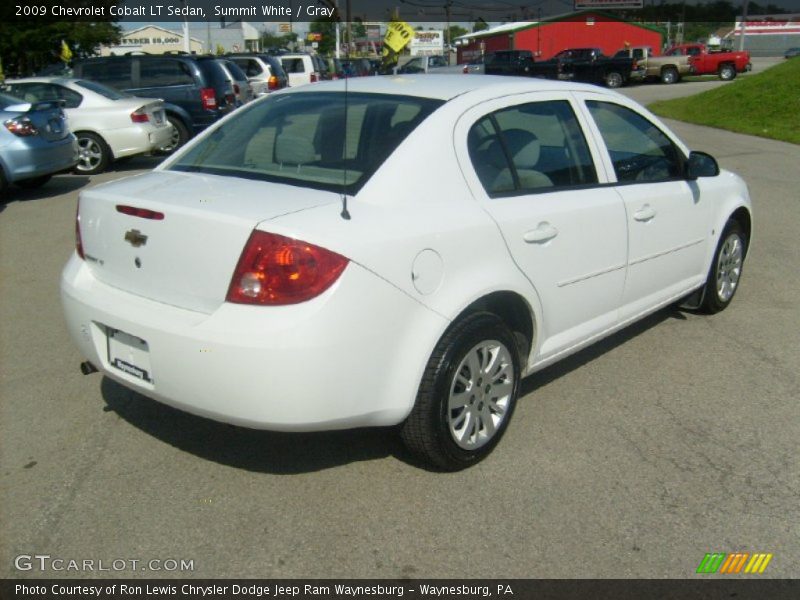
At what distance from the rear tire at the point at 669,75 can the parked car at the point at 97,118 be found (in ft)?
114

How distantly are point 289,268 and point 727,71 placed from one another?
44.5 metres

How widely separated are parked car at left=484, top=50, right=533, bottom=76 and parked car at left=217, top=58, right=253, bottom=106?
23.3 meters

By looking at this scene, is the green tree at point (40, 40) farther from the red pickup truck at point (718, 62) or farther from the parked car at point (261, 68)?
the red pickup truck at point (718, 62)

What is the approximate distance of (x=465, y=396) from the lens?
140 inches

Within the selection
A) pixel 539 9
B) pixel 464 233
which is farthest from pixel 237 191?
pixel 539 9

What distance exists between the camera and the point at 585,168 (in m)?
4.30

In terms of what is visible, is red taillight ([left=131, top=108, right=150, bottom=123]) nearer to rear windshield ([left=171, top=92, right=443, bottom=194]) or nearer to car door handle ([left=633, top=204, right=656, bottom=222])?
rear windshield ([left=171, top=92, right=443, bottom=194])

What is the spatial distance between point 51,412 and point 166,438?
75 cm

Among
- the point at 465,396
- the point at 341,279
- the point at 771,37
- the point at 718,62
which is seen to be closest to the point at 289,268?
the point at 341,279

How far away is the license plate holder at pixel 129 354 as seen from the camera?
331cm

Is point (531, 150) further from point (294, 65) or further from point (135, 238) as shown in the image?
point (294, 65)

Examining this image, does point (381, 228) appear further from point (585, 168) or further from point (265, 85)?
point (265, 85)

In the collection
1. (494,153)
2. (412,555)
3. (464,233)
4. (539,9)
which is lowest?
(412,555)

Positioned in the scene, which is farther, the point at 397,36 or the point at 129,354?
the point at 397,36
